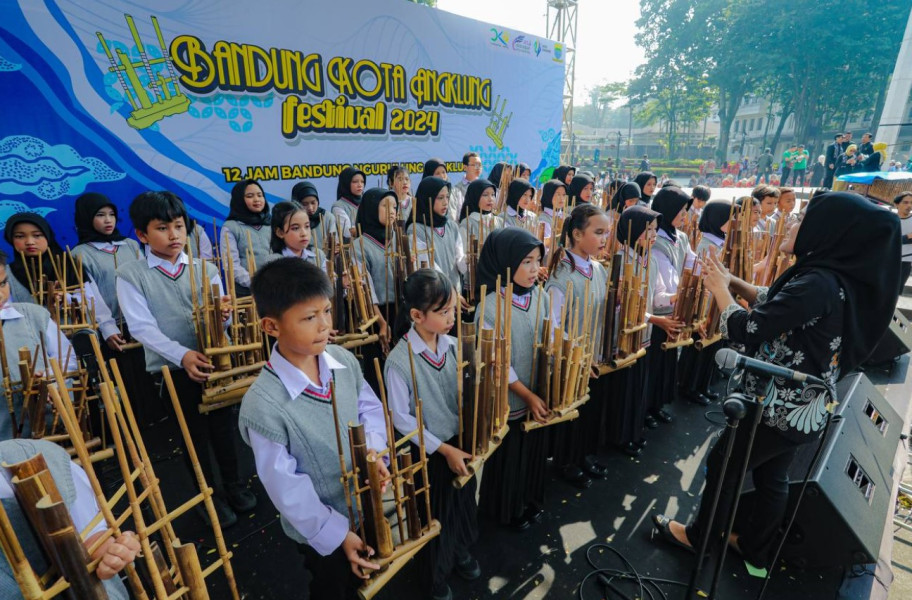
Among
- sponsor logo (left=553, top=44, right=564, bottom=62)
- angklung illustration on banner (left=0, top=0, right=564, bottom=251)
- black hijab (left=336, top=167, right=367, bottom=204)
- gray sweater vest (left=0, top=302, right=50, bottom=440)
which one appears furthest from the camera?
sponsor logo (left=553, top=44, right=564, bottom=62)

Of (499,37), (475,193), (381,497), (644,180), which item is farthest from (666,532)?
(499,37)

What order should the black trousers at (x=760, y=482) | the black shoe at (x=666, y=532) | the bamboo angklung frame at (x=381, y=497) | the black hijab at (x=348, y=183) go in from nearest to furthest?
the bamboo angklung frame at (x=381, y=497) → the black trousers at (x=760, y=482) → the black shoe at (x=666, y=532) → the black hijab at (x=348, y=183)

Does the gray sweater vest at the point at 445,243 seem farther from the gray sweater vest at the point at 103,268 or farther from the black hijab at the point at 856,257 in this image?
the black hijab at the point at 856,257

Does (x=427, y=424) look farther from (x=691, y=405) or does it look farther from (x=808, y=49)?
(x=808, y=49)

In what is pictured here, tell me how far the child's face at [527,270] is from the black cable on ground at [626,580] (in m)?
1.33

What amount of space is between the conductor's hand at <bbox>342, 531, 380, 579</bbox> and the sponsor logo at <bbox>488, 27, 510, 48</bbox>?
25.3ft

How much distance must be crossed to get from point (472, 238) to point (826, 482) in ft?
7.39

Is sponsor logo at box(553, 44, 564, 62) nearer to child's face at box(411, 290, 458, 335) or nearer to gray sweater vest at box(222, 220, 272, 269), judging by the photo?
gray sweater vest at box(222, 220, 272, 269)

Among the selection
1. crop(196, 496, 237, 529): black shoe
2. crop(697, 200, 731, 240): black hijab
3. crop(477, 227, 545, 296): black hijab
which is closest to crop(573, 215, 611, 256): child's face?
crop(477, 227, 545, 296): black hijab

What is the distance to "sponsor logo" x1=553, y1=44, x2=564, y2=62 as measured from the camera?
28.1 ft

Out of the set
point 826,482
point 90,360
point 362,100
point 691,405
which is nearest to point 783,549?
point 826,482

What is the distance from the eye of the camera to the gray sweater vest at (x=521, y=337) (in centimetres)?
209

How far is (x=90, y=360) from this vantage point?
1.82m

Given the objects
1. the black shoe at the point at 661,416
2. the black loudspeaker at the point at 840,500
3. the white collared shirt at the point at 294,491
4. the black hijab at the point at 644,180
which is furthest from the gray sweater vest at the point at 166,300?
the black hijab at the point at 644,180
